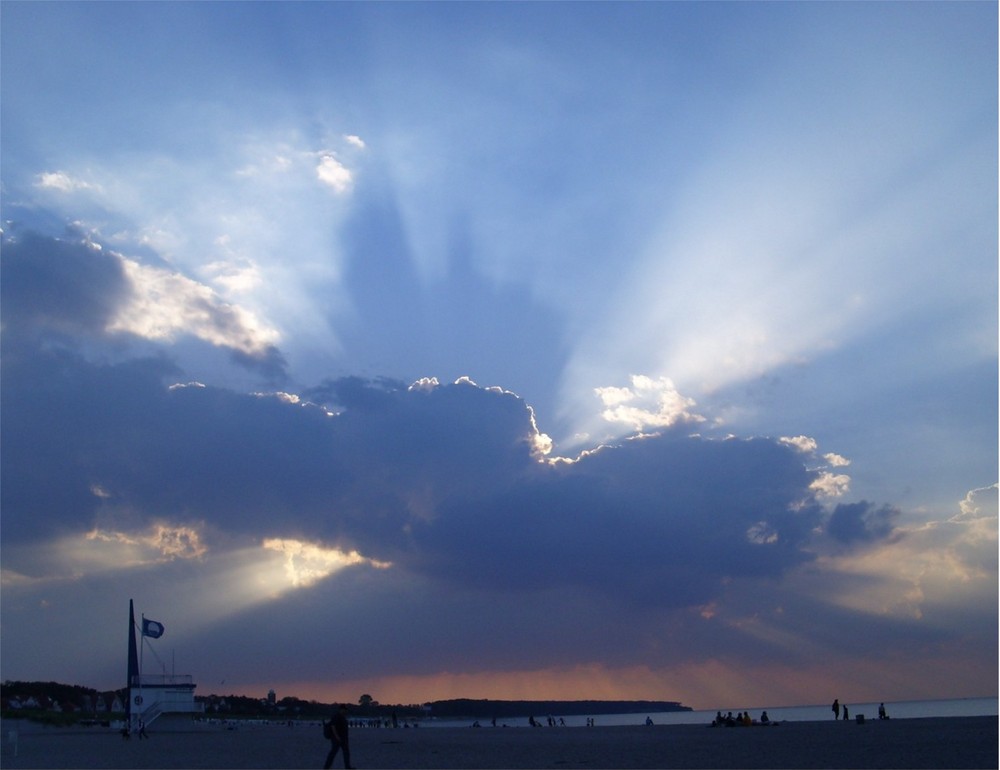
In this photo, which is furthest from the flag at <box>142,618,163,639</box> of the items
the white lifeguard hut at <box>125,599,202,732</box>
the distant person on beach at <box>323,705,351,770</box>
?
the distant person on beach at <box>323,705,351,770</box>

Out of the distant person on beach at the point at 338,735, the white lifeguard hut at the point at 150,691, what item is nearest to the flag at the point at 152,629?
the white lifeguard hut at the point at 150,691

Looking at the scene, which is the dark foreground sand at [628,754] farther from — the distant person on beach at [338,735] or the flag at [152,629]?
the flag at [152,629]

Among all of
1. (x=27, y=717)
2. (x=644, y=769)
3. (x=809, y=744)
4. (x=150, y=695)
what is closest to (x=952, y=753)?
(x=809, y=744)

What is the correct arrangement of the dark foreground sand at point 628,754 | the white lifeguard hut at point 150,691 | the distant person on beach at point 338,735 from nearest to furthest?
the distant person on beach at point 338,735, the dark foreground sand at point 628,754, the white lifeguard hut at point 150,691

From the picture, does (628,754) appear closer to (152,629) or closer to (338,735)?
(338,735)

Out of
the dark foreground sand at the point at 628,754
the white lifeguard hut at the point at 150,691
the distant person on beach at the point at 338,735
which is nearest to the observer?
the distant person on beach at the point at 338,735

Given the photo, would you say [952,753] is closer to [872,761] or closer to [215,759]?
[872,761]

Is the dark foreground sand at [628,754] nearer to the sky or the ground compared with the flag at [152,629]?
nearer to the ground

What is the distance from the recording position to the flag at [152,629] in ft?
218

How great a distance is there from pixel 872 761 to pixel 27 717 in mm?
37327

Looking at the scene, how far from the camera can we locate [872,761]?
26.4 m

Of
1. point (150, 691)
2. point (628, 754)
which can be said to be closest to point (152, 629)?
point (150, 691)

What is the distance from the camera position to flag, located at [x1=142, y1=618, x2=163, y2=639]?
2616 inches

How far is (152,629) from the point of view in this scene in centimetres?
6700
